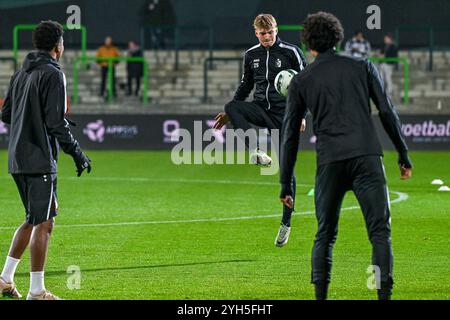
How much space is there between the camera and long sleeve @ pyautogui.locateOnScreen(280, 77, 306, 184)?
354 inches

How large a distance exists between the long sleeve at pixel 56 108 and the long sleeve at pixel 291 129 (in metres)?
1.73

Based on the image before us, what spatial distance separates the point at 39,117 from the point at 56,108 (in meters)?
0.18

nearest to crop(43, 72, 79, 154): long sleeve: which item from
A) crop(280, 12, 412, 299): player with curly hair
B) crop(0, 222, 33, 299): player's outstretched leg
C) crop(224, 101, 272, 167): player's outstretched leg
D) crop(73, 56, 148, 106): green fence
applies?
crop(0, 222, 33, 299): player's outstretched leg

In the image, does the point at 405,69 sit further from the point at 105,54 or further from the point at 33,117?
the point at 33,117

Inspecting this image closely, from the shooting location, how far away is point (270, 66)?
13.8m

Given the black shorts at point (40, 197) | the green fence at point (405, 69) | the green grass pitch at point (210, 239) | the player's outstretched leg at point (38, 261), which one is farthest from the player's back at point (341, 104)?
the green fence at point (405, 69)

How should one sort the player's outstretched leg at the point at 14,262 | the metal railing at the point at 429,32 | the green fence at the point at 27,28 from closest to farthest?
1. the player's outstretched leg at the point at 14,262
2. the green fence at the point at 27,28
3. the metal railing at the point at 429,32

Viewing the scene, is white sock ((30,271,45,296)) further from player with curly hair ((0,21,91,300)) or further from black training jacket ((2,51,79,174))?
black training jacket ((2,51,79,174))

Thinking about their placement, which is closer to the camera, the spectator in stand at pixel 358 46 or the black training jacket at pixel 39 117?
the black training jacket at pixel 39 117

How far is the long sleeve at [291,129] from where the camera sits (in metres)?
8.99

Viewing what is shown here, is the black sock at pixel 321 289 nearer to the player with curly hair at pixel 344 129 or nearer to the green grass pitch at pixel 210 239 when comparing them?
the player with curly hair at pixel 344 129

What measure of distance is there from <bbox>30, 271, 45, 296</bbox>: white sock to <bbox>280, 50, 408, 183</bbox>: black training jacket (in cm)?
238

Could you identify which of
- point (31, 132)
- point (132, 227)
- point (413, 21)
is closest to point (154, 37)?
point (413, 21)

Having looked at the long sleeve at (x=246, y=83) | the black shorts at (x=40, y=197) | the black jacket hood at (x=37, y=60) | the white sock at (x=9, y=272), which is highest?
the black jacket hood at (x=37, y=60)
